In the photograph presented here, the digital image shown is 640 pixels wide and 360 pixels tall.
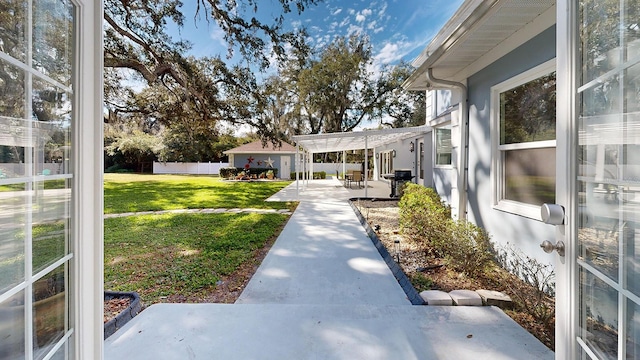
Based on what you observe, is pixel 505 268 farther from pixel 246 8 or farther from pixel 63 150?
pixel 246 8

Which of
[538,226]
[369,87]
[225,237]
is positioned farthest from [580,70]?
[369,87]

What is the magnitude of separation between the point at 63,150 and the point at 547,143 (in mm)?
4101

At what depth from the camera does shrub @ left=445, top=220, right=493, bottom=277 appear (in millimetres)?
3455

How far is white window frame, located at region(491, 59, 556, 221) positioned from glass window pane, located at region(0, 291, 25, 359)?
411 cm

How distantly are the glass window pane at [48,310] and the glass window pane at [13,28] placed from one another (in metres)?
0.83

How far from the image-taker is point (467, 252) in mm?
3473

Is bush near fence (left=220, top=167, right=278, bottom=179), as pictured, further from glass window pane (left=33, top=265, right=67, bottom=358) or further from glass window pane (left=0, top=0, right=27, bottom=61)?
glass window pane (left=0, top=0, right=27, bottom=61)

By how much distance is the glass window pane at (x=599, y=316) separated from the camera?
3.53 ft

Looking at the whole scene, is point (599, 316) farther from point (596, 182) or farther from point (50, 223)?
point (50, 223)

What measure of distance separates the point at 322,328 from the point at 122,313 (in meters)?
1.84

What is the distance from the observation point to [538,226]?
315 centimetres

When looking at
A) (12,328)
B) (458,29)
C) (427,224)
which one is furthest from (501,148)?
(12,328)

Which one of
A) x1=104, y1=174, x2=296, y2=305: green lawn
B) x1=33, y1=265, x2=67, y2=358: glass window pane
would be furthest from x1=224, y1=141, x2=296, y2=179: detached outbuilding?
x1=33, y1=265, x2=67, y2=358: glass window pane

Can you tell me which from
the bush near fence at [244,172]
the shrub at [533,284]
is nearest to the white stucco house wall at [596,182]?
the shrub at [533,284]
